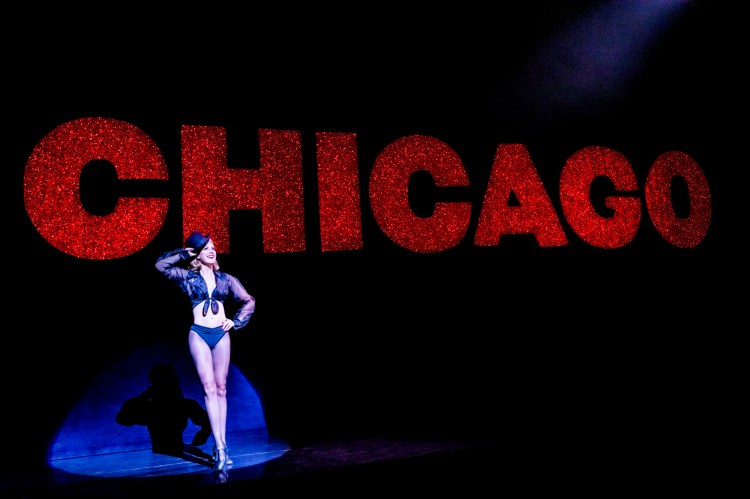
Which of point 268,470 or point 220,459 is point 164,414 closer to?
point 220,459

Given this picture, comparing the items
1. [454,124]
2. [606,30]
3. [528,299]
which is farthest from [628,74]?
[528,299]

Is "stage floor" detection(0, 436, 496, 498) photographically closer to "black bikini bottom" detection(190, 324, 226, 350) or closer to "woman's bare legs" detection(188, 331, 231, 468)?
"woman's bare legs" detection(188, 331, 231, 468)

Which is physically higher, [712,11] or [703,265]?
[712,11]

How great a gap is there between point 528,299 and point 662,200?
1.78 meters

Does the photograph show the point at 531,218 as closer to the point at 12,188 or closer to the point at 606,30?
the point at 606,30

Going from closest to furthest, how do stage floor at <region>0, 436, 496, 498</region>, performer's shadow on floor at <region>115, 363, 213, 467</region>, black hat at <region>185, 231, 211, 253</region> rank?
stage floor at <region>0, 436, 496, 498</region> → black hat at <region>185, 231, 211, 253</region> → performer's shadow on floor at <region>115, 363, 213, 467</region>

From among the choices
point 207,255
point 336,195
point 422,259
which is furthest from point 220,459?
point 422,259

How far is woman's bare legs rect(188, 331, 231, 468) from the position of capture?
13.5ft

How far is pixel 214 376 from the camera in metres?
4.23

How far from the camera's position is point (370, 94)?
19.2ft

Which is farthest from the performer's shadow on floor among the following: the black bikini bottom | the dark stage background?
the black bikini bottom

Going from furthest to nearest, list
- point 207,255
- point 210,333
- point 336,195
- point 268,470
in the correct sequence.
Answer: point 336,195 → point 207,255 → point 210,333 → point 268,470

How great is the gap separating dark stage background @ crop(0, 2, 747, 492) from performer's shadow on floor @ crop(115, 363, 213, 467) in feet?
1.06

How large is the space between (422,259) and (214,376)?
7.37 feet
